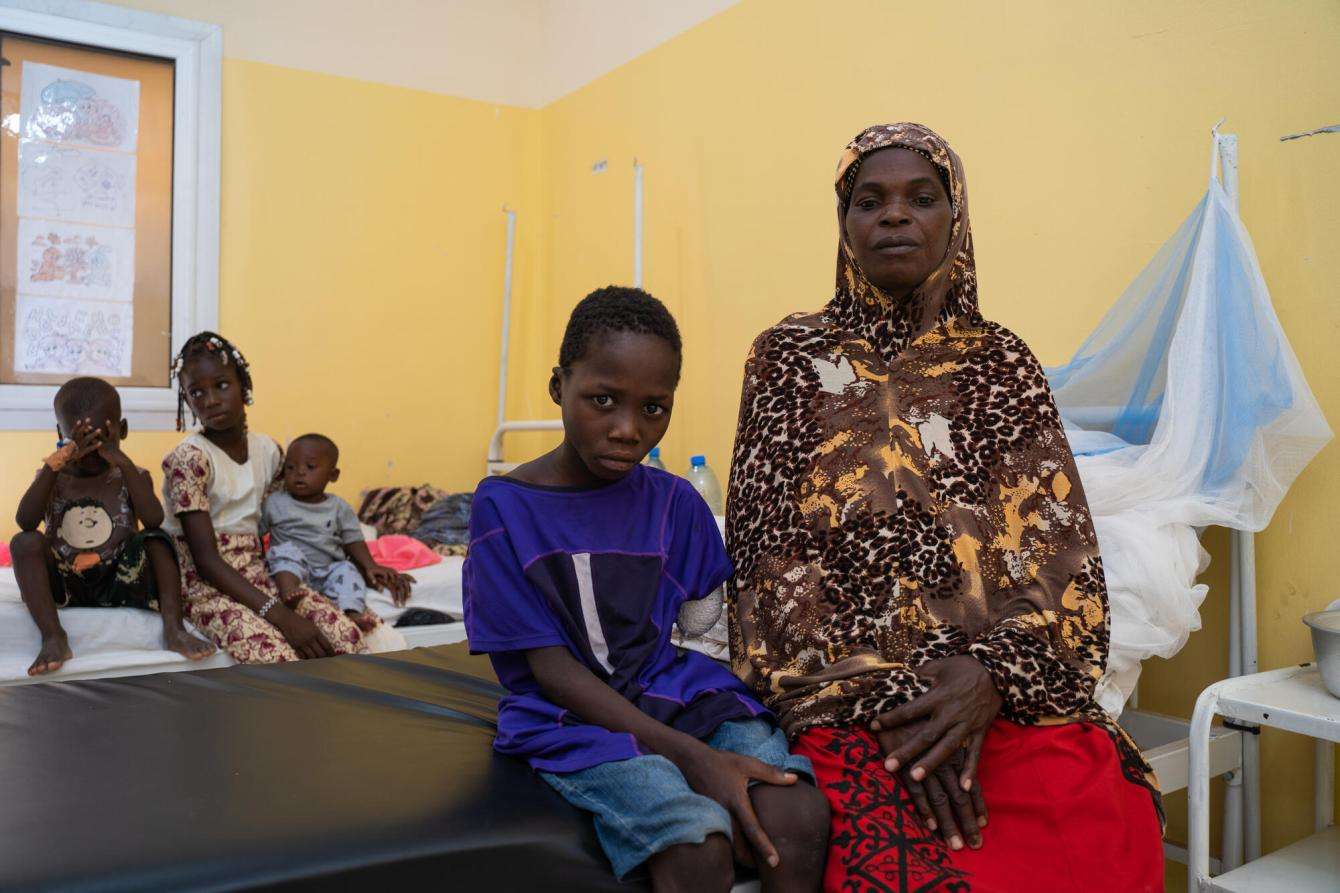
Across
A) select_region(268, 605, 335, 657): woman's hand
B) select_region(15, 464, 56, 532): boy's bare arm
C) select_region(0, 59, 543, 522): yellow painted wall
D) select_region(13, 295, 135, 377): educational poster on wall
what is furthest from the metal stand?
select_region(15, 464, 56, 532): boy's bare arm

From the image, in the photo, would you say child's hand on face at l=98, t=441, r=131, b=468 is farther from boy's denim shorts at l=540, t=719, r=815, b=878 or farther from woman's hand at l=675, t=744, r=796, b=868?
woman's hand at l=675, t=744, r=796, b=868

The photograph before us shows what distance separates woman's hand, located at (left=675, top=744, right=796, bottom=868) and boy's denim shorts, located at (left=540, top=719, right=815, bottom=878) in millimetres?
20

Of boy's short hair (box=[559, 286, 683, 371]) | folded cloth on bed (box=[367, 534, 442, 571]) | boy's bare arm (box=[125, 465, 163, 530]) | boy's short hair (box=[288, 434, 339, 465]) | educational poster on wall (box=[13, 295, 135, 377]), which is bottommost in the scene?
folded cloth on bed (box=[367, 534, 442, 571])

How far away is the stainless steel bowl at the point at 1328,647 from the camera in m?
1.70

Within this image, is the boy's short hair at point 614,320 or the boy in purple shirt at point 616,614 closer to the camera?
the boy in purple shirt at point 616,614

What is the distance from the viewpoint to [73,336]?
4.01 meters

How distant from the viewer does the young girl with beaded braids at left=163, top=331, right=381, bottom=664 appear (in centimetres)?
272

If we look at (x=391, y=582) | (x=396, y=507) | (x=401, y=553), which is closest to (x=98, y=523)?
(x=391, y=582)

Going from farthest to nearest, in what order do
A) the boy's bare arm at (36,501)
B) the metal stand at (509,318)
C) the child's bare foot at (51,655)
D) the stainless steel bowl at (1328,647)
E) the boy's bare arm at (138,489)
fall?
the metal stand at (509,318), the boy's bare arm at (138,489), the boy's bare arm at (36,501), the child's bare foot at (51,655), the stainless steel bowl at (1328,647)

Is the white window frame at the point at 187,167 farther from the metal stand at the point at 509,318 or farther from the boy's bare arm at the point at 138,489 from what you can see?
the boy's bare arm at the point at 138,489

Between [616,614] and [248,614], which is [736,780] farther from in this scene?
[248,614]

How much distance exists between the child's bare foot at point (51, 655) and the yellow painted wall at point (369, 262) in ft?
5.67

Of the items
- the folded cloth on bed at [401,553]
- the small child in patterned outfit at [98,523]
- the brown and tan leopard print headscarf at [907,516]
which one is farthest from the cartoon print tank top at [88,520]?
the brown and tan leopard print headscarf at [907,516]

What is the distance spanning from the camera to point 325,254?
4508 millimetres
